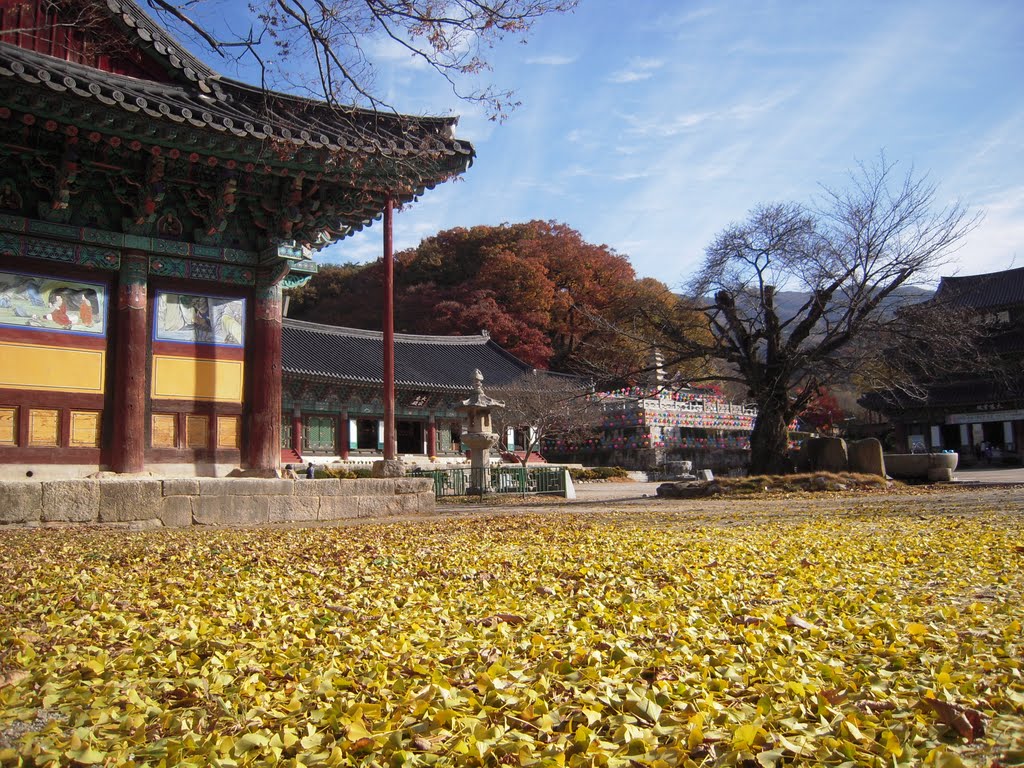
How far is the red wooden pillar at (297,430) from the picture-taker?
27750mm

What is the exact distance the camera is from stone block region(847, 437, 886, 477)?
56.3 feet

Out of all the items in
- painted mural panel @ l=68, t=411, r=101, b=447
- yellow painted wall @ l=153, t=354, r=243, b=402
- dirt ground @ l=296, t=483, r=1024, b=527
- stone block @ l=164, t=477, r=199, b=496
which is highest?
yellow painted wall @ l=153, t=354, r=243, b=402

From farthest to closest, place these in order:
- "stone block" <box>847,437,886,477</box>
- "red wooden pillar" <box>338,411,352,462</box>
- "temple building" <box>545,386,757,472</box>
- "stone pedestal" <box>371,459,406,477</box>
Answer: "temple building" <box>545,386,757,472</box> → "red wooden pillar" <box>338,411,352,462</box> → "stone block" <box>847,437,886,477</box> → "stone pedestal" <box>371,459,406,477</box>

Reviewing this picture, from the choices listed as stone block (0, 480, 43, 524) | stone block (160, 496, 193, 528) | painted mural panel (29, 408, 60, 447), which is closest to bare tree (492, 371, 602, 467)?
stone block (160, 496, 193, 528)

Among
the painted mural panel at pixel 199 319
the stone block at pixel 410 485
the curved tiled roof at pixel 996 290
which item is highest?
the curved tiled roof at pixel 996 290

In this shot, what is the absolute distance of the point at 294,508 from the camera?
33.5 feet

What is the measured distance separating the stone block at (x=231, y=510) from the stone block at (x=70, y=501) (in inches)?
45.5

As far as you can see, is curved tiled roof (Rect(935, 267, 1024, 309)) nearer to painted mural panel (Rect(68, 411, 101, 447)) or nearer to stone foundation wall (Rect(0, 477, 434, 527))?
stone foundation wall (Rect(0, 477, 434, 527))

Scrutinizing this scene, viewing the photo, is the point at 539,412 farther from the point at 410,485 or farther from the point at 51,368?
the point at 51,368

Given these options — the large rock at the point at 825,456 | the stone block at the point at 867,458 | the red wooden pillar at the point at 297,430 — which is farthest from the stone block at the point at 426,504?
the red wooden pillar at the point at 297,430

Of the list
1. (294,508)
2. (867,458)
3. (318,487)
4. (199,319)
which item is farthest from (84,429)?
(867,458)

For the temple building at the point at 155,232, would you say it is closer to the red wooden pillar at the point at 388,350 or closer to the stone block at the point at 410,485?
the stone block at the point at 410,485

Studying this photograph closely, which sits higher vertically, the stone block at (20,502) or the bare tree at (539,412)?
the bare tree at (539,412)

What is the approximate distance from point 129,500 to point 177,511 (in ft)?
1.87
